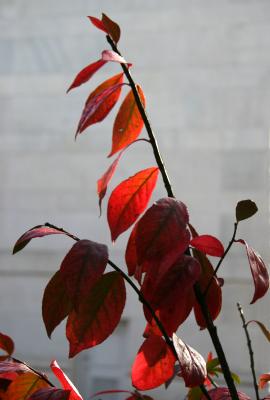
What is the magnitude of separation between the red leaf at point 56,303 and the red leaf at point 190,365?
5cm

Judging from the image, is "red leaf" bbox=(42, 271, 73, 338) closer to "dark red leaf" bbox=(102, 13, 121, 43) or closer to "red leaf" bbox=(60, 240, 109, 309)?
"red leaf" bbox=(60, 240, 109, 309)

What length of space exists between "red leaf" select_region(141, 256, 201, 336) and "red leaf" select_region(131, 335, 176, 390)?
6 cm

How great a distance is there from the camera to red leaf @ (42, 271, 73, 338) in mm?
277

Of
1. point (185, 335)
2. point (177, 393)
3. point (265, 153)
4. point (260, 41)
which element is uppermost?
point (260, 41)

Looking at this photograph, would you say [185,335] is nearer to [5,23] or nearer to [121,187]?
[5,23]

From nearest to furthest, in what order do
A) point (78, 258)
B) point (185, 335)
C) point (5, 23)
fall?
1. point (78, 258)
2. point (185, 335)
3. point (5, 23)

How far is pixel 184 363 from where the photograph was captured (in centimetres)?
28

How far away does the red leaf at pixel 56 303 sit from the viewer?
28 centimetres

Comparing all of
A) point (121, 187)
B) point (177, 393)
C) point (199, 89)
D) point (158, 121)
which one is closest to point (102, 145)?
point (158, 121)

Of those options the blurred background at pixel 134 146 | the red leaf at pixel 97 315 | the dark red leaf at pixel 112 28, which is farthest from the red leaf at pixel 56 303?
the blurred background at pixel 134 146

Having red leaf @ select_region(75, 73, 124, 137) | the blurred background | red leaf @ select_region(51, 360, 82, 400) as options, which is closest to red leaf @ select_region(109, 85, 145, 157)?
red leaf @ select_region(75, 73, 124, 137)

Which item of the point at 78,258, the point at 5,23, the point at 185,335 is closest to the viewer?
the point at 78,258

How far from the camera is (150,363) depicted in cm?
32

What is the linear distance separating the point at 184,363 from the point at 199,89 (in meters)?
1.39
